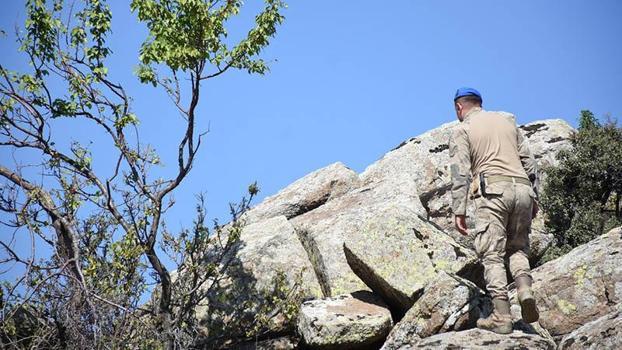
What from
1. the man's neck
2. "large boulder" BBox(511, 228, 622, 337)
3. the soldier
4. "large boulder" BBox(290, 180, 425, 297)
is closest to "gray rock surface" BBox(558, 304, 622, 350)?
the soldier

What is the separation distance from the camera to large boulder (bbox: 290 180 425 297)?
13781 mm

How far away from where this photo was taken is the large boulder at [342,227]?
1378cm

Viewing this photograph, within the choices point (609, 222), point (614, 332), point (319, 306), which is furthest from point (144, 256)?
point (609, 222)

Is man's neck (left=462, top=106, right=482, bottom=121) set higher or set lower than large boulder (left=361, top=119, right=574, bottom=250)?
lower

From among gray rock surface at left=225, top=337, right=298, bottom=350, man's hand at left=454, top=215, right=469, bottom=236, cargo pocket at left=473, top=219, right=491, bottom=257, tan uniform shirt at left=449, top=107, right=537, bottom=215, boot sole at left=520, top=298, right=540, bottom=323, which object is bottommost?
boot sole at left=520, top=298, right=540, bottom=323

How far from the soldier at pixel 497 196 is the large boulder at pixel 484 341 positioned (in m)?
0.18

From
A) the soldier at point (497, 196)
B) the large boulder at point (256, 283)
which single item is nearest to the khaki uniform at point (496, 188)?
the soldier at point (497, 196)

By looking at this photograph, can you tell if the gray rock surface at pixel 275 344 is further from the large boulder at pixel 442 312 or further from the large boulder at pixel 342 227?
the large boulder at pixel 442 312

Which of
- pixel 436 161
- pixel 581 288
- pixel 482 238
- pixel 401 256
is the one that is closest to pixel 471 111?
pixel 482 238

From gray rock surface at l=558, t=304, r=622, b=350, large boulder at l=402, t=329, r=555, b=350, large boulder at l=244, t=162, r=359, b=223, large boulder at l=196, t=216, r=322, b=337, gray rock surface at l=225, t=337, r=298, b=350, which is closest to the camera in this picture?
gray rock surface at l=558, t=304, r=622, b=350

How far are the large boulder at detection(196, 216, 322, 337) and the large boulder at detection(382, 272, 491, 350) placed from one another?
3.14 m

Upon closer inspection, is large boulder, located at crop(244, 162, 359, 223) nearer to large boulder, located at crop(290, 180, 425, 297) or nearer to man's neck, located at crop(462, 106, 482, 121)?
large boulder, located at crop(290, 180, 425, 297)

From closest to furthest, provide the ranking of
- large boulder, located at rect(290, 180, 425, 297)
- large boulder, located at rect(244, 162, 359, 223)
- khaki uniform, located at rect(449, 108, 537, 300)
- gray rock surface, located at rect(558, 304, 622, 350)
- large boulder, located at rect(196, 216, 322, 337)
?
gray rock surface, located at rect(558, 304, 622, 350) → khaki uniform, located at rect(449, 108, 537, 300) → large boulder, located at rect(290, 180, 425, 297) → large boulder, located at rect(196, 216, 322, 337) → large boulder, located at rect(244, 162, 359, 223)

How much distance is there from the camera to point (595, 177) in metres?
20.5
